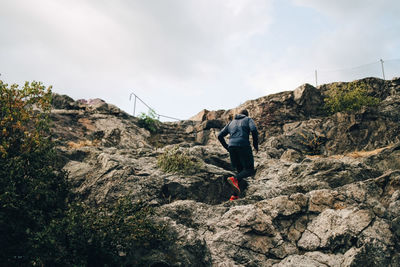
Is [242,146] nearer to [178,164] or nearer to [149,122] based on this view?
[178,164]

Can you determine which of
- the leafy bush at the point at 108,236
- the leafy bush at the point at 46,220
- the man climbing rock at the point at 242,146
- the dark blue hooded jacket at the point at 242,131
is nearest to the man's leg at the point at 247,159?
the man climbing rock at the point at 242,146

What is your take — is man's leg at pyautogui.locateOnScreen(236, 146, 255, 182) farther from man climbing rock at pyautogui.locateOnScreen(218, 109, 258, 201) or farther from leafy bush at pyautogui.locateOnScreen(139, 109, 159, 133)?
leafy bush at pyautogui.locateOnScreen(139, 109, 159, 133)

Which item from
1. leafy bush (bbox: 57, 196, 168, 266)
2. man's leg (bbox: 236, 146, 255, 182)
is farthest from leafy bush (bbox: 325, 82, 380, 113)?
leafy bush (bbox: 57, 196, 168, 266)

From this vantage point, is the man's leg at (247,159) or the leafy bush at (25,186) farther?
the man's leg at (247,159)

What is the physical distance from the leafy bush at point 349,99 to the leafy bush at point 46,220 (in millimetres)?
15628

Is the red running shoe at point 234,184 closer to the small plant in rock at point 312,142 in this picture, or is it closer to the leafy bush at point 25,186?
the leafy bush at point 25,186

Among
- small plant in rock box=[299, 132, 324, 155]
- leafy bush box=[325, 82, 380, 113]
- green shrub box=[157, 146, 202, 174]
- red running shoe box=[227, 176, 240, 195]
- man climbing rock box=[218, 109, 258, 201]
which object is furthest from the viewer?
leafy bush box=[325, 82, 380, 113]

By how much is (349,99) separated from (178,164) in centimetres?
1329

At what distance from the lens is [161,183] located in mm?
8664

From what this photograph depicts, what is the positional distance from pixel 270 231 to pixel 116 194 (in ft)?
13.2

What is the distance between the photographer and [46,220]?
18.6 ft

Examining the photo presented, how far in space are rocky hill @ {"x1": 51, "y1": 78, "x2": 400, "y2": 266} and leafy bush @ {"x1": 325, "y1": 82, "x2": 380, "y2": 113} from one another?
135 cm

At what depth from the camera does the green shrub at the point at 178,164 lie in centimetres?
957

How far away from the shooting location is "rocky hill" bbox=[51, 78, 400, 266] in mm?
5927
